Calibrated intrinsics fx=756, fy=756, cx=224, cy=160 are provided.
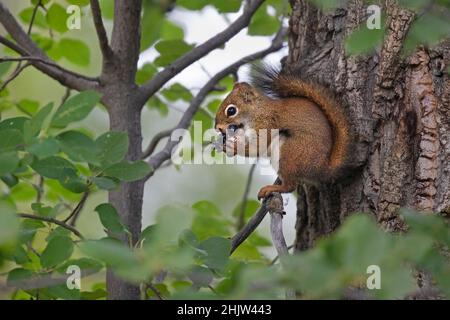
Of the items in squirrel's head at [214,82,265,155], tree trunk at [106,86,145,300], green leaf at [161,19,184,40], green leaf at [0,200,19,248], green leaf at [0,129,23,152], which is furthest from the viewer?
green leaf at [161,19,184,40]

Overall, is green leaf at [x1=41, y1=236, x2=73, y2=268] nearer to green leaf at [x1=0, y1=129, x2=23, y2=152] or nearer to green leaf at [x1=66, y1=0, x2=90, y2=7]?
green leaf at [x1=0, y1=129, x2=23, y2=152]

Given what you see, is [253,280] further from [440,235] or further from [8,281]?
[8,281]

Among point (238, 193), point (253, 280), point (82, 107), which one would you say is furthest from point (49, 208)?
point (238, 193)

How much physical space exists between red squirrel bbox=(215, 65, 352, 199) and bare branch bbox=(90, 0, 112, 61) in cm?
39

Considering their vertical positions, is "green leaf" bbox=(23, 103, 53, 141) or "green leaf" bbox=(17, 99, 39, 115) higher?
"green leaf" bbox=(17, 99, 39, 115)

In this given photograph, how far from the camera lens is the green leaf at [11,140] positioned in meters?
1.22

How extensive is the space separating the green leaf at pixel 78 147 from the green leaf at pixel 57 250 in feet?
0.79

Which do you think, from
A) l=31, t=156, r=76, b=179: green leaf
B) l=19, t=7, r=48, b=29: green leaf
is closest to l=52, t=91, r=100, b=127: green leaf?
l=31, t=156, r=76, b=179: green leaf

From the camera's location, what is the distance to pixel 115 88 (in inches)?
77.8

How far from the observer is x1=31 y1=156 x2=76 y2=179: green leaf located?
1.33 metres

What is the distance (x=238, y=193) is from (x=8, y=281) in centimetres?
296

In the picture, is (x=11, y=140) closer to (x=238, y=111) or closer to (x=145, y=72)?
(x=238, y=111)

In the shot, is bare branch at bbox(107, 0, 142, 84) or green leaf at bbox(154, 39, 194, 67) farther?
green leaf at bbox(154, 39, 194, 67)

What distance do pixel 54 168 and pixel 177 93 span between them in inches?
43.3
